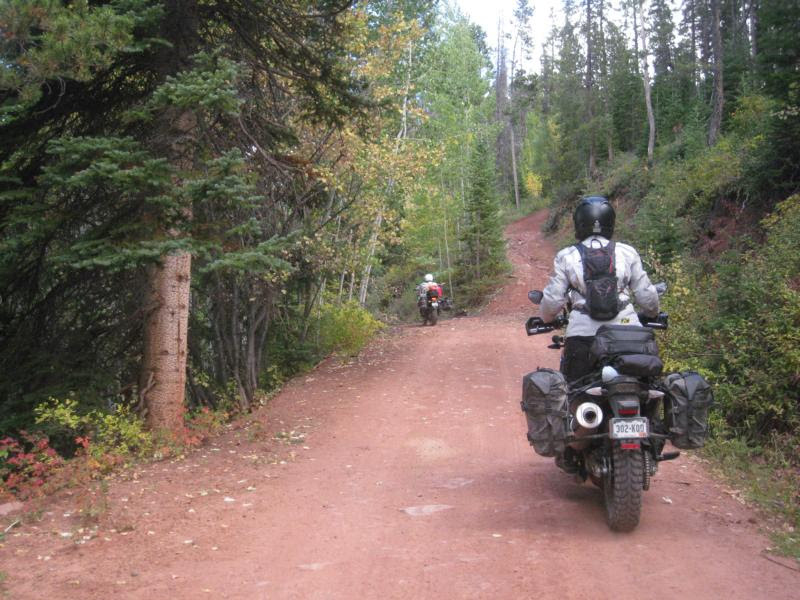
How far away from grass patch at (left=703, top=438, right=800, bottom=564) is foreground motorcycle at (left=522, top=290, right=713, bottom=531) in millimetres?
830

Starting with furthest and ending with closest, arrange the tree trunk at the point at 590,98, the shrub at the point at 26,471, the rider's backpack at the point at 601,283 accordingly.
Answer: the tree trunk at the point at 590,98, the shrub at the point at 26,471, the rider's backpack at the point at 601,283

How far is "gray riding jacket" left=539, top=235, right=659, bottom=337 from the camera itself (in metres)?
5.16

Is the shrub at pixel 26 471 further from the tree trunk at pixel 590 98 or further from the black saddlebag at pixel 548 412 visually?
the tree trunk at pixel 590 98

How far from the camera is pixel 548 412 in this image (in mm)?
4785

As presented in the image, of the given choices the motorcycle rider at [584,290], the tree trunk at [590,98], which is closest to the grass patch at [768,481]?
the motorcycle rider at [584,290]

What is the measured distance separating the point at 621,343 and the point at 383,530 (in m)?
2.18

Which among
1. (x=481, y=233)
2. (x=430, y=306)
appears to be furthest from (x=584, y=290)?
(x=481, y=233)

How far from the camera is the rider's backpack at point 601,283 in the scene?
5035 mm

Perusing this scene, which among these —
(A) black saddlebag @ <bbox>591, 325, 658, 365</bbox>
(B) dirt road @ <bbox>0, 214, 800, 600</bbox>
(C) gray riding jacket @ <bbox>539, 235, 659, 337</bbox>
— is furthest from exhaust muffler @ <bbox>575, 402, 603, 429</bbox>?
(B) dirt road @ <bbox>0, 214, 800, 600</bbox>

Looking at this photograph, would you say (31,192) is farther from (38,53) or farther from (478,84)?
(478,84)

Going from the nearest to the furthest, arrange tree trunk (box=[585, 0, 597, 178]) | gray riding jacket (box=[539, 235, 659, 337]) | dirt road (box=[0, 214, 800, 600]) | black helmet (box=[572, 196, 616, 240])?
dirt road (box=[0, 214, 800, 600]), gray riding jacket (box=[539, 235, 659, 337]), black helmet (box=[572, 196, 616, 240]), tree trunk (box=[585, 0, 597, 178])

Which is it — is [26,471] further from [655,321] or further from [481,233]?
[481,233]

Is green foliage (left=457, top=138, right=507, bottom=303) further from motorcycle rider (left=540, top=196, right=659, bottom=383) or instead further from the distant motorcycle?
motorcycle rider (left=540, top=196, right=659, bottom=383)

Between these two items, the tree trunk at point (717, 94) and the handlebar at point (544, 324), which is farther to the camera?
the tree trunk at point (717, 94)
